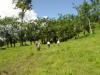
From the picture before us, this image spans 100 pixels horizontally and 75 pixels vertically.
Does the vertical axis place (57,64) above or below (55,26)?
below

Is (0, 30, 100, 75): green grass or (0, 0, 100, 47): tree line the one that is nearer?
(0, 30, 100, 75): green grass

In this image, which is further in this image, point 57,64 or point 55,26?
point 55,26

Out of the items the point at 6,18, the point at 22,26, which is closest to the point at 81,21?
the point at 22,26

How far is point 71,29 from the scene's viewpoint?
2261 inches

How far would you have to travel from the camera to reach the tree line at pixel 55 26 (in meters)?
52.5

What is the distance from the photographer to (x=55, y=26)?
61594 mm

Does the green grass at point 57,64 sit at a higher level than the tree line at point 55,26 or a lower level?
lower

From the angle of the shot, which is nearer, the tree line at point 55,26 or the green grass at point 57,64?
the green grass at point 57,64

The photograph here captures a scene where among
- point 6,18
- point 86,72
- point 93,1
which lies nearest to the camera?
point 86,72

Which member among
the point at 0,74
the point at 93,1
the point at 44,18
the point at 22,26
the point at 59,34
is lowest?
the point at 0,74

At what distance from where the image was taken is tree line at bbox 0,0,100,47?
52.5 m

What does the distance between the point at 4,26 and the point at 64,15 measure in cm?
2952

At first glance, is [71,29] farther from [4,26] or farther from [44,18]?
[4,26]

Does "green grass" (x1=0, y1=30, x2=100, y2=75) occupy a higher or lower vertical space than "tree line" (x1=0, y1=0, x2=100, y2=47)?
lower
